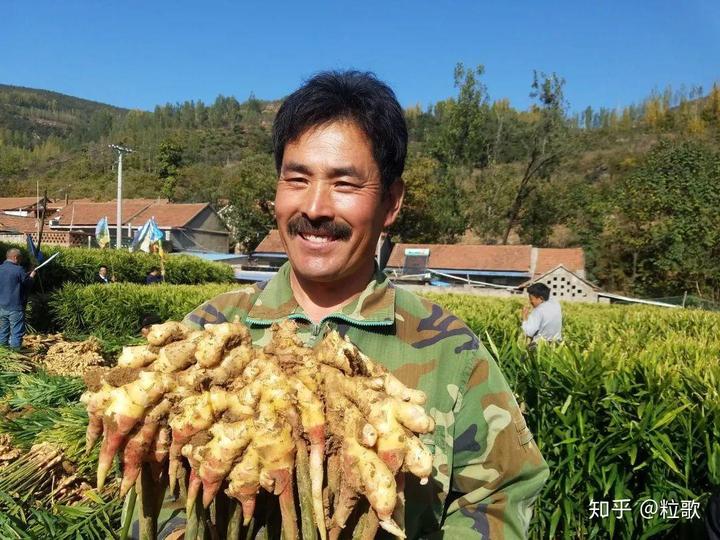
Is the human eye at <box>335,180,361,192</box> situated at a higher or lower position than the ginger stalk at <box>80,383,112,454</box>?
higher

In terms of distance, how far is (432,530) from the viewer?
1.34 metres

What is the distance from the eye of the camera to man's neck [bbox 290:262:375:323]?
5.14ft

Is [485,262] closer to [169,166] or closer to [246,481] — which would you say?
[246,481]

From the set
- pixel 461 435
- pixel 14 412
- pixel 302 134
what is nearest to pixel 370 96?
pixel 302 134

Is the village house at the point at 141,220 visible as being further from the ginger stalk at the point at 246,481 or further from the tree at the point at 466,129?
the ginger stalk at the point at 246,481

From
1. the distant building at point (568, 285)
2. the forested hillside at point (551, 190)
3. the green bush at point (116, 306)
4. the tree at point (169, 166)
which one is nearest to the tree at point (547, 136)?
the forested hillside at point (551, 190)

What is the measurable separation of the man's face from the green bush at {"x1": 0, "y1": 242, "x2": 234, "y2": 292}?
41.7ft

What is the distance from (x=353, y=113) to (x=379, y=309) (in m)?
0.52

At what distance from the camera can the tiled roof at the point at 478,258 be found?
3044cm

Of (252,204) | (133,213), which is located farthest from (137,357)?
(133,213)

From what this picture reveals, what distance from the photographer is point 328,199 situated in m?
1.43

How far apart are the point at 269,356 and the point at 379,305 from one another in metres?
0.55

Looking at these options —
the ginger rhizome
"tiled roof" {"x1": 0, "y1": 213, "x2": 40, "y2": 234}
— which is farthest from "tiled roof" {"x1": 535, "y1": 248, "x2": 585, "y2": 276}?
"tiled roof" {"x1": 0, "y1": 213, "x2": 40, "y2": 234}

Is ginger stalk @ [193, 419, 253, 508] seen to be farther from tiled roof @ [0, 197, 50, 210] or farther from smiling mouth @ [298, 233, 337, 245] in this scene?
tiled roof @ [0, 197, 50, 210]
